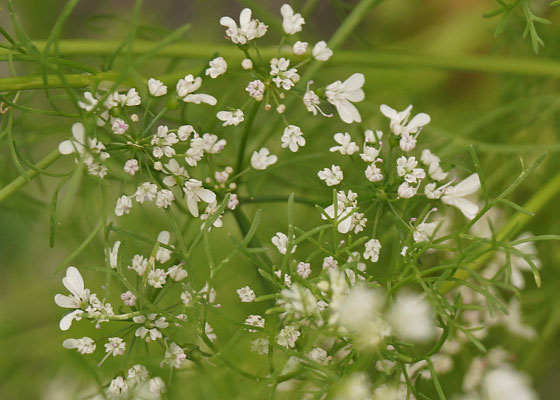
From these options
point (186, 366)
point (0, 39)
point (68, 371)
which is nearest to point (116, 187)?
point (0, 39)

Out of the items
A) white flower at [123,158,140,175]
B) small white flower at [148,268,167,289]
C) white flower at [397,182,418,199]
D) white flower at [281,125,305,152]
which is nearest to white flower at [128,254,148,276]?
small white flower at [148,268,167,289]

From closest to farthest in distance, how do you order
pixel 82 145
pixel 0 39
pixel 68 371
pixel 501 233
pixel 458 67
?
1. pixel 82 145
2. pixel 501 233
3. pixel 458 67
4. pixel 68 371
5. pixel 0 39

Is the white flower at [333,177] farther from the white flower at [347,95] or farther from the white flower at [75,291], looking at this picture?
the white flower at [75,291]

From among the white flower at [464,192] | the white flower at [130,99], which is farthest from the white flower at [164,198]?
the white flower at [464,192]

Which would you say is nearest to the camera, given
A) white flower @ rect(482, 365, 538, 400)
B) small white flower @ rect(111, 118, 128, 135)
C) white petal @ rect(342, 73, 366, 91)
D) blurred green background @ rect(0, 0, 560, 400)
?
white flower @ rect(482, 365, 538, 400)

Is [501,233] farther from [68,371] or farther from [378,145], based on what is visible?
[68,371]

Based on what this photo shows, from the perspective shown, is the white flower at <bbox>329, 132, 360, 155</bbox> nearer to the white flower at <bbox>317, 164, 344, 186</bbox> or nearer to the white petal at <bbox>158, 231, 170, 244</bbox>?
the white flower at <bbox>317, 164, 344, 186</bbox>

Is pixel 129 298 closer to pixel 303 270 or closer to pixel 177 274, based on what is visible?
pixel 177 274

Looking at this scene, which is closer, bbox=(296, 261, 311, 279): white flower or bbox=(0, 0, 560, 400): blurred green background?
bbox=(296, 261, 311, 279): white flower

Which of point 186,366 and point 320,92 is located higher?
point 320,92
